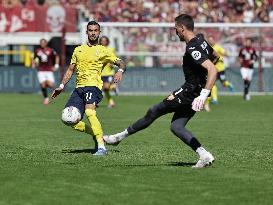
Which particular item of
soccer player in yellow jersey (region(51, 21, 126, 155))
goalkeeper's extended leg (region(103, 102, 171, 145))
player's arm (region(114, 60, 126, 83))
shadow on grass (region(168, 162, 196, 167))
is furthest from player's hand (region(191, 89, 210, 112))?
soccer player in yellow jersey (region(51, 21, 126, 155))

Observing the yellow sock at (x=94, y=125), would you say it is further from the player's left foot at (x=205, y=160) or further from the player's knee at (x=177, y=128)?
the player's left foot at (x=205, y=160)

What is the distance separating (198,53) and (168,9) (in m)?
30.1

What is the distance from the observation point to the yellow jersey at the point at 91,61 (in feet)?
47.8

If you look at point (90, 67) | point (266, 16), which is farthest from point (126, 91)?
point (90, 67)

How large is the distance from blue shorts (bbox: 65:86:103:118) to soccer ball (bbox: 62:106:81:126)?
0.10m

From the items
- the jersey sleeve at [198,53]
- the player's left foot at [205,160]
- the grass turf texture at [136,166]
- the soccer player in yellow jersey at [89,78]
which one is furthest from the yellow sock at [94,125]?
the jersey sleeve at [198,53]

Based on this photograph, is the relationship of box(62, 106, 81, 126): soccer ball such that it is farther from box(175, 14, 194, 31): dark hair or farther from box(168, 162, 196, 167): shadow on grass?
box(175, 14, 194, 31): dark hair

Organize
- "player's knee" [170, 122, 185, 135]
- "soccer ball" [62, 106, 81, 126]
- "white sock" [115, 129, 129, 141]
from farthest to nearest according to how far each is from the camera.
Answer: "soccer ball" [62, 106, 81, 126] < "white sock" [115, 129, 129, 141] < "player's knee" [170, 122, 185, 135]

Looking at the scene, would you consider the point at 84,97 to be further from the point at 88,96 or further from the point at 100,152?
the point at 100,152

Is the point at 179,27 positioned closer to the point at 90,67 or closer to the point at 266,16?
the point at 90,67

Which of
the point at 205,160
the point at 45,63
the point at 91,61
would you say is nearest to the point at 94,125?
the point at 91,61

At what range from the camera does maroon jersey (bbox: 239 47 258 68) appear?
34.3 metres

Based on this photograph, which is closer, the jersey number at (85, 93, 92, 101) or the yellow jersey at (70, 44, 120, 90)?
the jersey number at (85, 93, 92, 101)

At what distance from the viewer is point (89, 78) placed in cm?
1454
